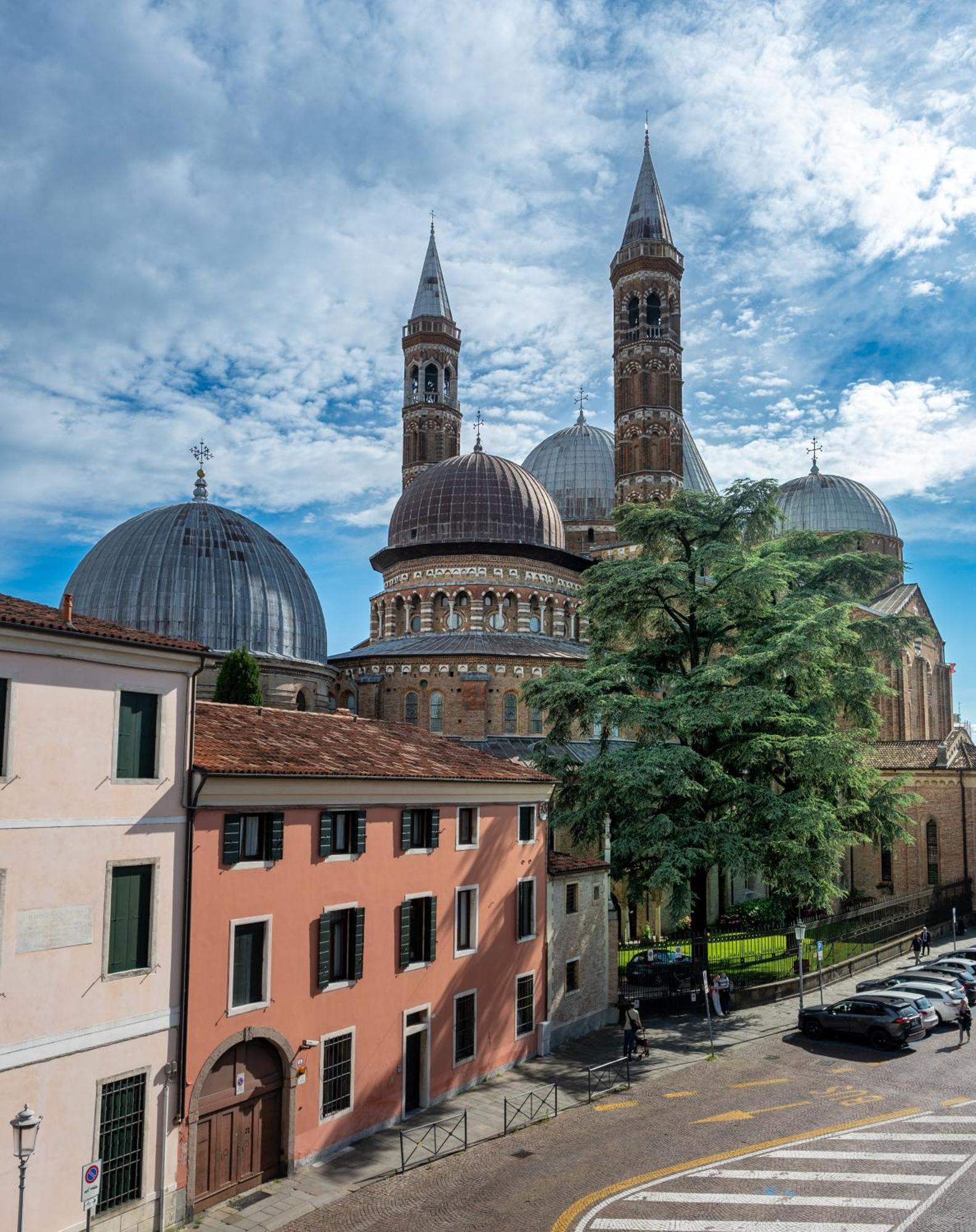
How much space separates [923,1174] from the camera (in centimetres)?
1669

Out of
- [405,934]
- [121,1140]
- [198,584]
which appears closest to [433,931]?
[405,934]

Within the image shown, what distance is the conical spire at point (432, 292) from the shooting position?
256ft

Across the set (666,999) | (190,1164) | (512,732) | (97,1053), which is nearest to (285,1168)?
(190,1164)

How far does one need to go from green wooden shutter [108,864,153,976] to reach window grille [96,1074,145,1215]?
1738mm

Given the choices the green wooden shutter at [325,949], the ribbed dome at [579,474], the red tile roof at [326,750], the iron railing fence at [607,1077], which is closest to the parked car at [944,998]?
the iron railing fence at [607,1077]

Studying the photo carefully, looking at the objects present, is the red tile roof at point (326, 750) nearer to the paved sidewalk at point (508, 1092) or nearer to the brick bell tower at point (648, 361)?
the paved sidewalk at point (508, 1092)

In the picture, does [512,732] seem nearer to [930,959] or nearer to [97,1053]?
[930,959]

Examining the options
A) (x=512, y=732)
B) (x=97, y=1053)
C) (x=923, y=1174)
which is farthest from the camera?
(x=512, y=732)

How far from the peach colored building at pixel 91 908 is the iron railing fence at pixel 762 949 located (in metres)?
17.4

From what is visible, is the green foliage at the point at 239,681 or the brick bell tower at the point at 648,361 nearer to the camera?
the green foliage at the point at 239,681

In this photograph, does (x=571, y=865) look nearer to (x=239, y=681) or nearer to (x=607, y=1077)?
(x=607, y=1077)

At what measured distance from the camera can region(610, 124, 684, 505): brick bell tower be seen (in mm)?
66875

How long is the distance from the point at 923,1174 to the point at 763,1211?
3390 mm

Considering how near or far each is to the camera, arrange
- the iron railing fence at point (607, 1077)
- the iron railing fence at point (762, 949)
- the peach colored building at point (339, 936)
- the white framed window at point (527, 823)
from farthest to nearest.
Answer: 1. the iron railing fence at point (762, 949)
2. the white framed window at point (527, 823)
3. the iron railing fence at point (607, 1077)
4. the peach colored building at point (339, 936)
